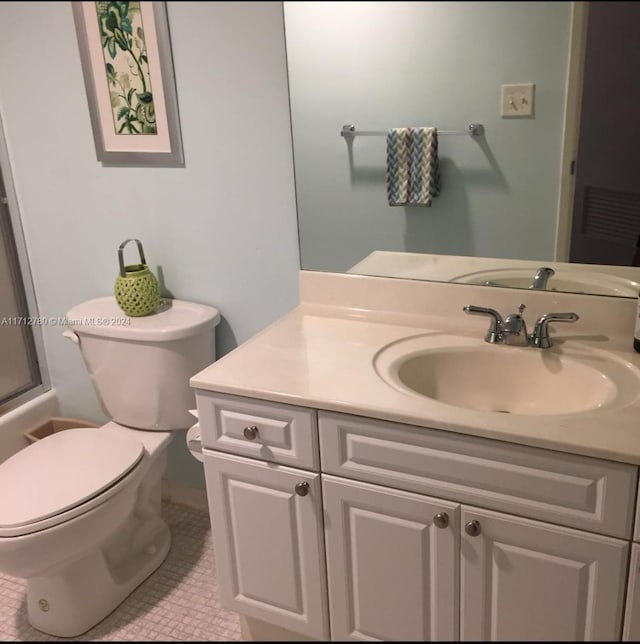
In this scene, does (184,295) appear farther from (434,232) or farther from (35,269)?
(434,232)

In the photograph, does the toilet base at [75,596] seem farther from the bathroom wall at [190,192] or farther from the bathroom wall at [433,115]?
the bathroom wall at [433,115]

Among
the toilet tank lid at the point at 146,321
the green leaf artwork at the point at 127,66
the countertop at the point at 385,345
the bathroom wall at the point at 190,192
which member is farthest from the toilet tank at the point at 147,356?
the green leaf artwork at the point at 127,66

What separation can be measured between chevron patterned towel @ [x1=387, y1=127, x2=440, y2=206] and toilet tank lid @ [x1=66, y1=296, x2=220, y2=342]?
0.61 meters

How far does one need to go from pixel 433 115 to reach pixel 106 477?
3.71 feet

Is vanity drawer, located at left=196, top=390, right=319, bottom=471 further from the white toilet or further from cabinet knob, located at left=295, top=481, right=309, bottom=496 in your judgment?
the white toilet

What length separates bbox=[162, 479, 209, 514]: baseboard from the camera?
222 centimetres

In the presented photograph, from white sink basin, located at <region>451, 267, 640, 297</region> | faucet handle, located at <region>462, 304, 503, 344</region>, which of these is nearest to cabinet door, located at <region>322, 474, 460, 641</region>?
faucet handle, located at <region>462, 304, 503, 344</region>

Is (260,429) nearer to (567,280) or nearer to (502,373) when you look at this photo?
(502,373)

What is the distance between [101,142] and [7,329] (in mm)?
858

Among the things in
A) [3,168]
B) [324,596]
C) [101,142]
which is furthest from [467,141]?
[3,168]

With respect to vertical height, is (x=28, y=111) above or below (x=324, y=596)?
above

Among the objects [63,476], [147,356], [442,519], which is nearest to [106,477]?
Result: [63,476]

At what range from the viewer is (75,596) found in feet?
5.75

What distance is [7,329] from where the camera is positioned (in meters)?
2.15
